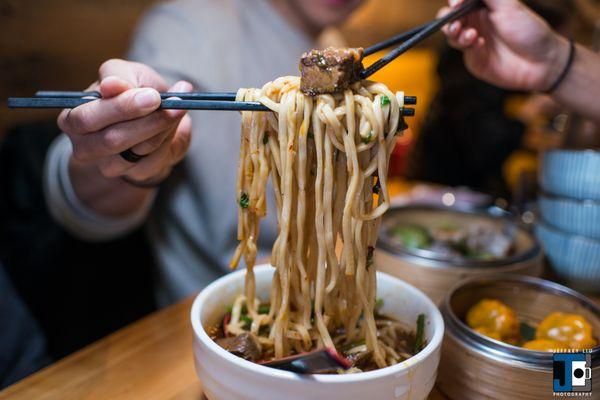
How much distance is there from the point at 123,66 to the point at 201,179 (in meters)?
0.86

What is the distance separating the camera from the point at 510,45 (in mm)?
1539

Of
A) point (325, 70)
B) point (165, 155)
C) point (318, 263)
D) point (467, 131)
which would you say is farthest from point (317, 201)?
point (467, 131)

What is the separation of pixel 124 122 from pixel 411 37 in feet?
2.26

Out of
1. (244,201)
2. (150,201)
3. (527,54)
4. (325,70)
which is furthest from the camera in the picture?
(150,201)

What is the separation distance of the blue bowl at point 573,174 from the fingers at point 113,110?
4.32ft

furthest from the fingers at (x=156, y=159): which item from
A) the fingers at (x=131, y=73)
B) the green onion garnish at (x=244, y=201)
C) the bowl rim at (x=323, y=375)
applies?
the bowl rim at (x=323, y=375)

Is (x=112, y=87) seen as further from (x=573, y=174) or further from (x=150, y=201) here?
(x=573, y=174)

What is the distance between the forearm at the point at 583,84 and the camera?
60.3 inches

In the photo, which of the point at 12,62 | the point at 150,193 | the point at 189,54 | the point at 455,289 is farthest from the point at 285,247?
the point at 12,62

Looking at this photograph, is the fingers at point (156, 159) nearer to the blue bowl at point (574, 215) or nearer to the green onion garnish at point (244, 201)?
the green onion garnish at point (244, 201)

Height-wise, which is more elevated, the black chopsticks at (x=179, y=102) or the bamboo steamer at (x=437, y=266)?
the black chopsticks at (x=179, y=102)

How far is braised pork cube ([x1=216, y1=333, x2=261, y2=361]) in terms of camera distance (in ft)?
2.96

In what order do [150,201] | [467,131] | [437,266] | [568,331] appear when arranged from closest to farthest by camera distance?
[568,331]
[437,266]
[150,201]
[467,131]

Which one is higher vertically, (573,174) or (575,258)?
(573,174)
